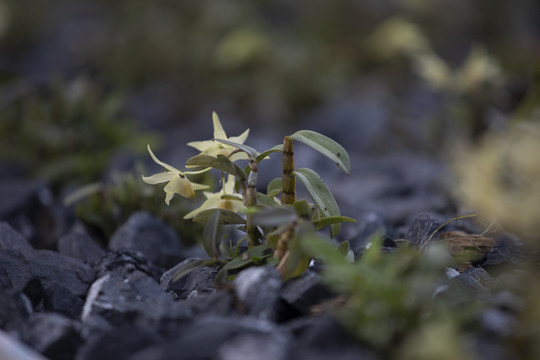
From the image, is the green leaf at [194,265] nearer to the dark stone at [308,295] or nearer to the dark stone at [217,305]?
the dark stone at [217,305]

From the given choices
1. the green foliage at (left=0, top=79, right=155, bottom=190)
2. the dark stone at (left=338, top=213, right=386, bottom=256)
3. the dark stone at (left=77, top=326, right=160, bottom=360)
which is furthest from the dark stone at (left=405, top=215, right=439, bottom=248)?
the green foliage at (left=0, top=79, right=155, bottom=190)

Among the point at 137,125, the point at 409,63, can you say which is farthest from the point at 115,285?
the point at 409,63

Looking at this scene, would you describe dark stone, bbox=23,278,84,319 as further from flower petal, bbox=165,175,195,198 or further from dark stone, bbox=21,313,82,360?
flower petal, bbox=165,175,195,198

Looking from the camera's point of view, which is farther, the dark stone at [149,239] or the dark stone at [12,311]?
the dark stone at [149,239]

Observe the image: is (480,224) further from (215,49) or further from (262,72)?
(215,49)

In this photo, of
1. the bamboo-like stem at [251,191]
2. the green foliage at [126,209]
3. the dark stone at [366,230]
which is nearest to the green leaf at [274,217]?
the bamboo-like stem at [251,191]

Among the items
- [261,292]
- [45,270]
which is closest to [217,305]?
[261,292]
